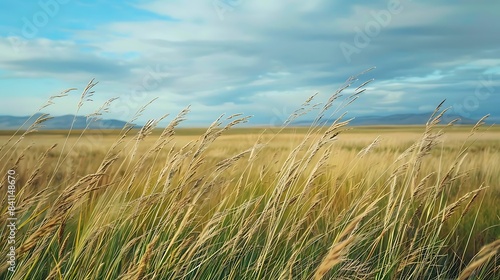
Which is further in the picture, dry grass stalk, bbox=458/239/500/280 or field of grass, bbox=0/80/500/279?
field of grass, bbox=0/80/500/279

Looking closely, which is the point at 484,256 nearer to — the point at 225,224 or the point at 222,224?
the point at 222,224

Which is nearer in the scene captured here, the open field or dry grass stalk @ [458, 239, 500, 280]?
dry grass stalk @ [458, 239, 500, 280]

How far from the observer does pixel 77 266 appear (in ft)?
8.90

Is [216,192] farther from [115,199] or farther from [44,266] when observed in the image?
[44,266]

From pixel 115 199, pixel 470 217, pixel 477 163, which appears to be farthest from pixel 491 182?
pixel 115 199

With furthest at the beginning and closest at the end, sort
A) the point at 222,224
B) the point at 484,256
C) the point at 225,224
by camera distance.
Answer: the point at 225,224 → the point at 222,224 → the point at 484,256

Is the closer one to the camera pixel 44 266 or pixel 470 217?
pixel 44 266

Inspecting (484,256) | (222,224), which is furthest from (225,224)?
(484,256)

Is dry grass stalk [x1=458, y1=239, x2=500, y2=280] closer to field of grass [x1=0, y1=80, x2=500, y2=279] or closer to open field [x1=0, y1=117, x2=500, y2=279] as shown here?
field of grass [x1=0, y1=80, x2=500, y2=279]

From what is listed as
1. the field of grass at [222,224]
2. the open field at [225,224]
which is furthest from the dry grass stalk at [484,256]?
the open field at [225,224]

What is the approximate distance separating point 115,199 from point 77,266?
1.99ft

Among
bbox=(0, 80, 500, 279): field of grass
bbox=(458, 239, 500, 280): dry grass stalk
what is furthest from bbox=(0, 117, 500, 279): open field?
bbox=(458, 239, 500, 280): dry grass stalk

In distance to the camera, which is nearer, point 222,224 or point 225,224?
point 222,224

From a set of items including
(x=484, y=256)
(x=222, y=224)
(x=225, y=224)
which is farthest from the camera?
(x=225, y=224)
